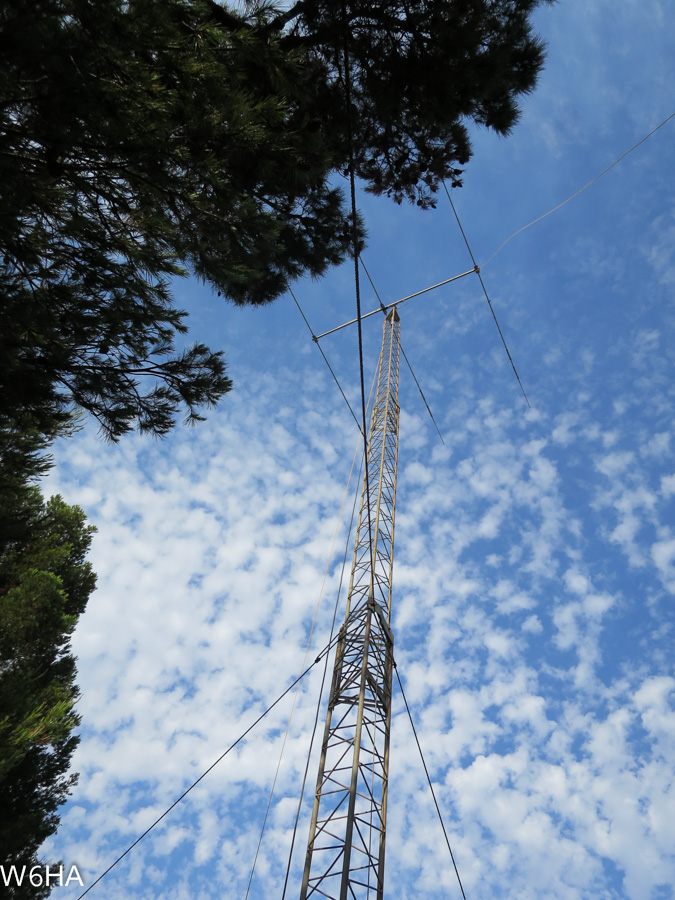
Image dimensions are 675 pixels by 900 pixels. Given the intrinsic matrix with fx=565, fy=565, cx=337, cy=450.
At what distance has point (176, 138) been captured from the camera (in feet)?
13.3

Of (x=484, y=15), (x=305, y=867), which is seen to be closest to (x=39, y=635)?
(x=305, y=867)

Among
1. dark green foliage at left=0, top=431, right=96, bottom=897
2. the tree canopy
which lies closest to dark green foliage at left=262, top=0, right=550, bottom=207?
the tree canopy

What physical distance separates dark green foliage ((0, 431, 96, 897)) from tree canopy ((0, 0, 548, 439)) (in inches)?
62.0

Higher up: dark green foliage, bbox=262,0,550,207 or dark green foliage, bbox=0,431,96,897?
dark green foliage, bbox=262,0,550,207

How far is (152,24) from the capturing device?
3.23m

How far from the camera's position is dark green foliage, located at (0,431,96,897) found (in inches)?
244

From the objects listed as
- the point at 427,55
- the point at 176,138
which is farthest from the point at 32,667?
the point at 427,55

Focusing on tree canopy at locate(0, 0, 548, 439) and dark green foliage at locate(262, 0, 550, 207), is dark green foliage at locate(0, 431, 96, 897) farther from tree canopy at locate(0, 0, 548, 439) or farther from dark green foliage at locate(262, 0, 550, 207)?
dark green foliage at locate(262, 0, 550, 207)

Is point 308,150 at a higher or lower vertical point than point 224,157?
higher

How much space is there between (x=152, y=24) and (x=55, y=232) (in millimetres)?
1913

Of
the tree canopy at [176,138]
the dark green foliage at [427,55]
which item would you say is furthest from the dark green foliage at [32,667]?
the dark green foliage at [427,55]

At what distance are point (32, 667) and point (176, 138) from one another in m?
7.47

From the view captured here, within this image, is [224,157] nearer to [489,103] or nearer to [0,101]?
[0,101]

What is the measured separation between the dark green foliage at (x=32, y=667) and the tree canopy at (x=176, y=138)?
1576mm
